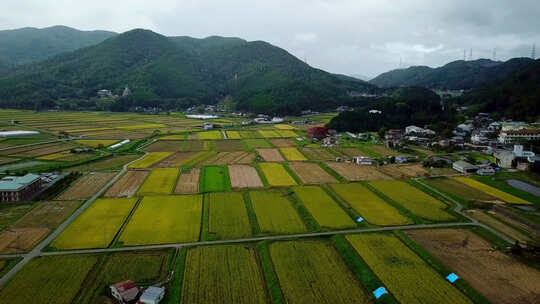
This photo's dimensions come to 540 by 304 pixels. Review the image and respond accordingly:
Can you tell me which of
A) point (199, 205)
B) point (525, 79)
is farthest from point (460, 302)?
point (525, 79)

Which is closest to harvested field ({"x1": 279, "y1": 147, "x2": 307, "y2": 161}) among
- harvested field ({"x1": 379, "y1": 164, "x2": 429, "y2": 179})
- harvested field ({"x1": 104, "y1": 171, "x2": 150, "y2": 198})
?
harvested field ({"x1": 379, "y1": 164, "x2": 429, "y2": 179})

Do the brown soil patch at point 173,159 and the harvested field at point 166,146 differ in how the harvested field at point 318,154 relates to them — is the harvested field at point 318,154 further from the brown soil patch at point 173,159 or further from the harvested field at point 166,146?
the harvested field at point 166,146

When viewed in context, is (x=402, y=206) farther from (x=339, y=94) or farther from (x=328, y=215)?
(x=339, y=94)

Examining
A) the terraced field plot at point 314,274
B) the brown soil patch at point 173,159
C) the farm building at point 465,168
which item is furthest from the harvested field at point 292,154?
the terraced field plot at point 314,274

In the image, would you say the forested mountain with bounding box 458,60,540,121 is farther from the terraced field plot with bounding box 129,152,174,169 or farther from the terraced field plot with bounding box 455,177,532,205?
the terraced field plot with bounding box 129,152,174,169

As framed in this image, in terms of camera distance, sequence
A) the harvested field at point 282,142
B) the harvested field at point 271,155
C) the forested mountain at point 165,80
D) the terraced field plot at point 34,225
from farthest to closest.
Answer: the forested mountain at point 165,80, the harvested field at point 282,142, the harvested field at point 271,155, the terraced field plot at point 34,225

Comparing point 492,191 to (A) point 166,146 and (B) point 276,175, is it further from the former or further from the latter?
(A) point 166,146

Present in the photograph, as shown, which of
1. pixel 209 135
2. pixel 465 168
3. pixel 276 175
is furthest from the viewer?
pixel 209 135

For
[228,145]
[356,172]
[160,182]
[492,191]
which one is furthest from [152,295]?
[228,145]
